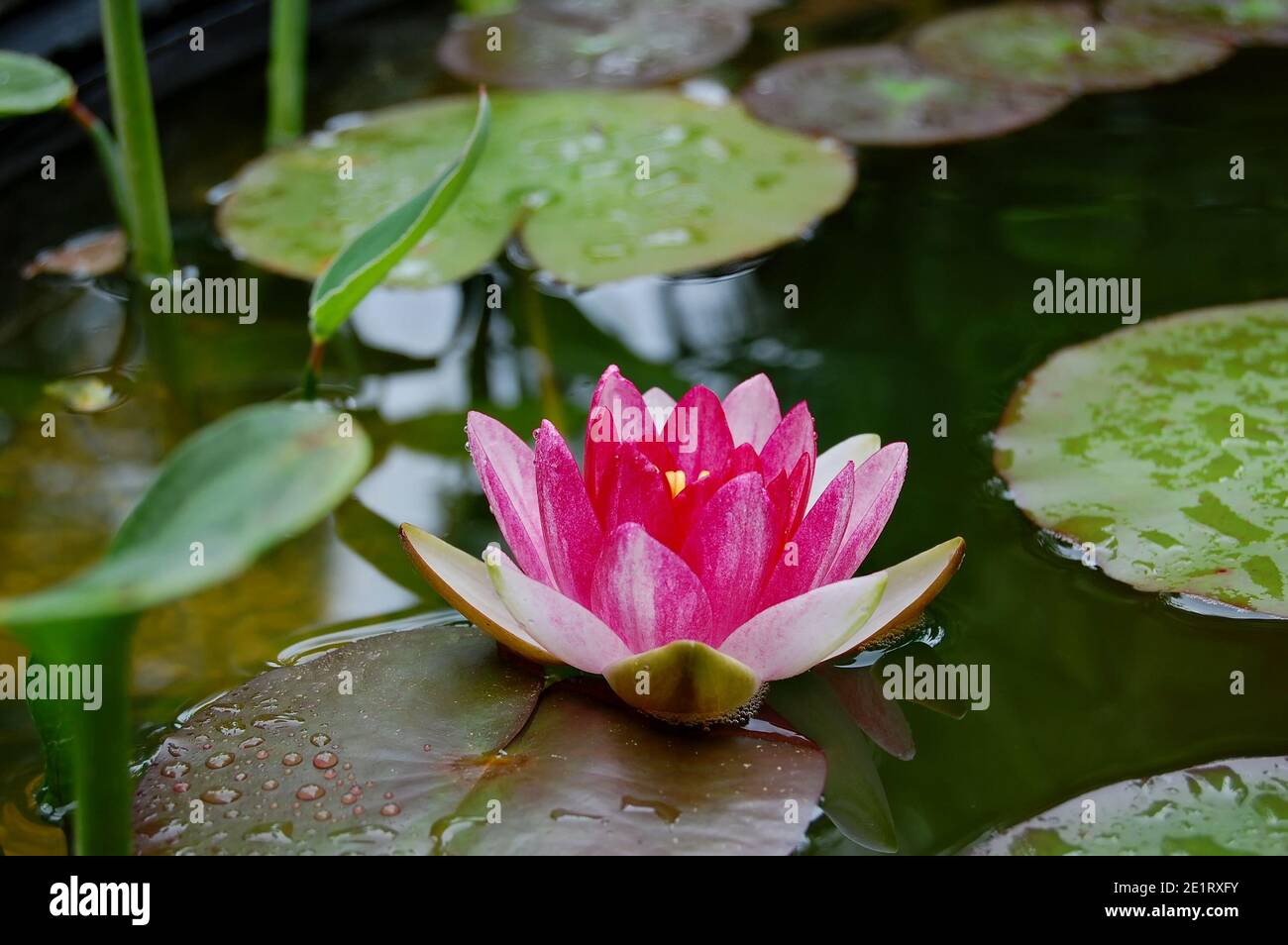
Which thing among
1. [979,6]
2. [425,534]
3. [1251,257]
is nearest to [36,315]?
[425,534]

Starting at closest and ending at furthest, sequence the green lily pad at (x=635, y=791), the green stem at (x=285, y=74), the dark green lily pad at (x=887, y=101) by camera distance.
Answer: the green lily pad at (x=635, y=791)
the green stem at (x=285, y=74)
the dark green lily pad at (x=887, y=101)

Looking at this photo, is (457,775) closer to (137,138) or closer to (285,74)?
(137,138)

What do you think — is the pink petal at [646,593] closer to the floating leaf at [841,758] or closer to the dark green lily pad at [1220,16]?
the floating leaf at [841,758]

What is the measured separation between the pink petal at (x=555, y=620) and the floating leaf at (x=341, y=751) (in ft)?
0.24

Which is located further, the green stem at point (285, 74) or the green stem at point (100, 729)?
the green stem at point (285, 74)

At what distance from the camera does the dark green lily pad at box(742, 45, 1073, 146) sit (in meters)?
2.40

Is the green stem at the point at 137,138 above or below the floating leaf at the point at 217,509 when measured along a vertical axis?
above

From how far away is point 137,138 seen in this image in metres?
1.91

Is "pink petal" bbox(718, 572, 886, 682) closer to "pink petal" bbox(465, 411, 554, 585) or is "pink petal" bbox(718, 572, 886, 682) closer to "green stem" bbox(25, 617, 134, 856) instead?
"pink petal" bbox(465, 411, 554, 585)

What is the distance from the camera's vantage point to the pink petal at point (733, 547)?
100 centimetres

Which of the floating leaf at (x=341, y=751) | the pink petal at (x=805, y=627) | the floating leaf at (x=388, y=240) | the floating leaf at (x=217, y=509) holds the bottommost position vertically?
the floating leaf at (x=341, y=751)

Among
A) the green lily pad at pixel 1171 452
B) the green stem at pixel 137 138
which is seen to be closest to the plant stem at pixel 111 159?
the green stem at pixel 137 138
